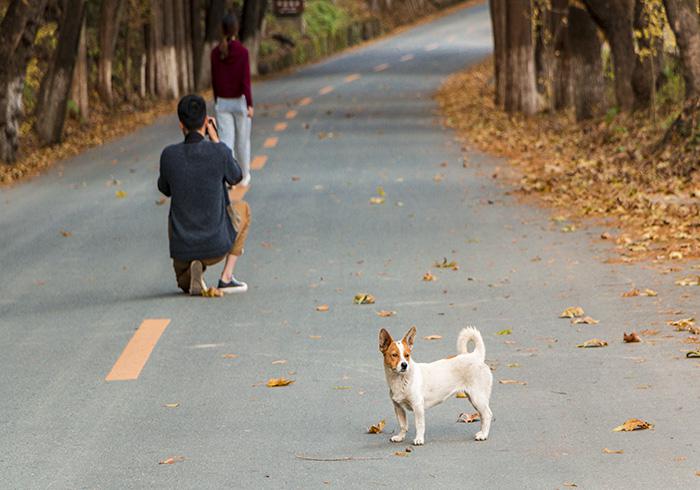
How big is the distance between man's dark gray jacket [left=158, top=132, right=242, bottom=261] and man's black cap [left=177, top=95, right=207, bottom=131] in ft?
0.27

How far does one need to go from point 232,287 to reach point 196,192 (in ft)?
2.91

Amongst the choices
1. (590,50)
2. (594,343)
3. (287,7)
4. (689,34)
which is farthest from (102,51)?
(594,343)

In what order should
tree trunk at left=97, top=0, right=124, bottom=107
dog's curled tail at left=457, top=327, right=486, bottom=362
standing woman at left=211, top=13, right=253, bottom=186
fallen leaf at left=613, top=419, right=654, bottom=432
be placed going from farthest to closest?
tree trunk at left=97, top=0, right=124, bottom=107
standing woman at left=211, top=13, right=253, bottom=186
fallen leaf at left=613, top=419, right=654, bottom=432
dog's curled tail at left=457, top=327, right=486, bottom=362

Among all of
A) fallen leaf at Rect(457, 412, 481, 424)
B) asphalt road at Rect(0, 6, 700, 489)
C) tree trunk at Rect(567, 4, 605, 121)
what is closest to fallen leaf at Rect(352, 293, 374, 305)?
asphalt road at Rect(0, 6, 700, 489)

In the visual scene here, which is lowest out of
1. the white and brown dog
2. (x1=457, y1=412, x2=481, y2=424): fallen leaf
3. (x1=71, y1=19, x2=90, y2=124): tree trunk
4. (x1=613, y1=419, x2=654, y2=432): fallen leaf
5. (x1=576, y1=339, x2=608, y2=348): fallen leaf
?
(x1=71, y1=19, x2=90, y2=124): tree trunk

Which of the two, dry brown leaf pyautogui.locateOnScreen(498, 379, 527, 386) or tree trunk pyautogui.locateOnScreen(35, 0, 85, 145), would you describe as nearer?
dry brown leaf pyautogui.locateOnScreen(498, 379, 527, 386)

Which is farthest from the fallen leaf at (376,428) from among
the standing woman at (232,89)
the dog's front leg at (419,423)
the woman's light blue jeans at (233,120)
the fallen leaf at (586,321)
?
the woman's light blue jeans at (233,120)

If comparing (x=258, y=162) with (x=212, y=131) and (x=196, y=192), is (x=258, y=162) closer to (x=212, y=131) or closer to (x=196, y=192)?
(x=212, y=131)

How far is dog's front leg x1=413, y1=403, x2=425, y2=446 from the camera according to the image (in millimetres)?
6898

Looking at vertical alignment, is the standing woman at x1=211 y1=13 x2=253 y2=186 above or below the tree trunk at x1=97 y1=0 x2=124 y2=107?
above

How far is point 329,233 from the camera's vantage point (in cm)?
1584

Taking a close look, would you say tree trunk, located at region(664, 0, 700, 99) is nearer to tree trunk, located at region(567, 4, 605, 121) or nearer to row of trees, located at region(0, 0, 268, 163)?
tree trunk, located at region(567, 4, 605, 121)

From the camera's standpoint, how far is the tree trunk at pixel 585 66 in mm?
28641

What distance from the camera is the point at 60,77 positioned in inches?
1145
